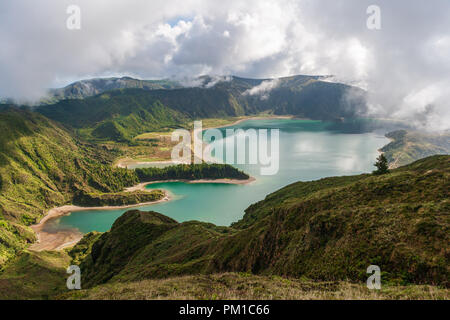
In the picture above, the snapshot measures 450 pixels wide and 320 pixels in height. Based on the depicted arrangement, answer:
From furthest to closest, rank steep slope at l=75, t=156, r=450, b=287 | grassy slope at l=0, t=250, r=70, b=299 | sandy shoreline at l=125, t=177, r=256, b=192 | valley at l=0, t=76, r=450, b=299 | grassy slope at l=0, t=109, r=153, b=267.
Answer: sandy shoreline at l=125, t=177, r=256, b=192, grassy slope at l=0, t=109, r=153, b=267, grassy slope at l=0, t=250, r=70, b=299, valley at l=0, t=76, r=450, b=299, steep slope at l=75, t=156, r=450, b=287

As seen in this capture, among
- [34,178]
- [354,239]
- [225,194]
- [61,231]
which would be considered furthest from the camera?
[34,178]

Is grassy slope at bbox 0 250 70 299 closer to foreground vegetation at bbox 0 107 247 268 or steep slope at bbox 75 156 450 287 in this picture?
foreground vegetation at bbox 0 107 247 268

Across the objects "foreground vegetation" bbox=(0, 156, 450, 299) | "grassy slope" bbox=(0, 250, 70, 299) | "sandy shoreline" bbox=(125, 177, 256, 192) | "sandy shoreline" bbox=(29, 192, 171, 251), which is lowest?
"sandy shoreline" bbox=(29, 192, 171, 251)

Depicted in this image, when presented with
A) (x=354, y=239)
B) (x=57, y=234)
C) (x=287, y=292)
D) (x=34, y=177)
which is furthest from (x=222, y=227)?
(x=34, y=177)

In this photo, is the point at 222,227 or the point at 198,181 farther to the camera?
the point at 198,181

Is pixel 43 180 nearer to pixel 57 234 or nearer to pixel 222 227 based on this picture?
pixel 57 234

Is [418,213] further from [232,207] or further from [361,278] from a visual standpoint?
[232,207]

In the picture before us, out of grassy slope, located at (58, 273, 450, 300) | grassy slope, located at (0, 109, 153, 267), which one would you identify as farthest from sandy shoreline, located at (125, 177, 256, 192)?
grassy slope, located at (58, 273, 450, 300)

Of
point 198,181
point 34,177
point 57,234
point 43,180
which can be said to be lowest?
point 57,234
